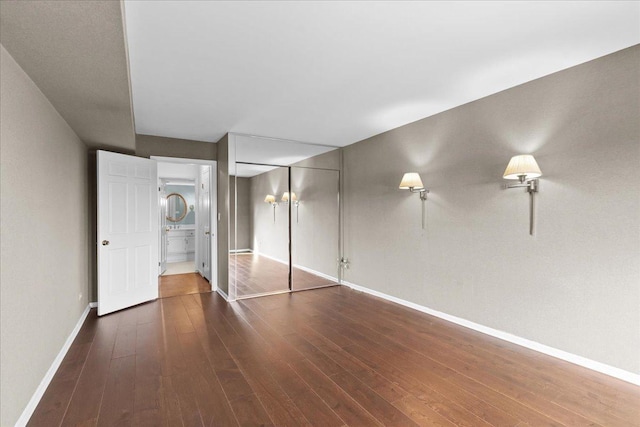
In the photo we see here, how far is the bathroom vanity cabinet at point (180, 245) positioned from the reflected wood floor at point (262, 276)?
397 centimetres

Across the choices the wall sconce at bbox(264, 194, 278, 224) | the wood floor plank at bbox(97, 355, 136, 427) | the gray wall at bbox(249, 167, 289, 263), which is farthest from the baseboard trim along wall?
the wood floor plank at bbox(97, 355, 136, 427)

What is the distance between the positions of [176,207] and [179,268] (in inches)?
84.5

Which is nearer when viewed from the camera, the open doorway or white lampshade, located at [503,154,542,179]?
white lampshade, located at [503,154,542,179]

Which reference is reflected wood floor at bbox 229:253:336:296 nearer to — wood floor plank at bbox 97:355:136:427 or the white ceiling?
wood floor plank at bbox 97:355:136:427

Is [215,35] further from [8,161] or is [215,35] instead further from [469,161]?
[469,161]

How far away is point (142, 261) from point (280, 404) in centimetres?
336

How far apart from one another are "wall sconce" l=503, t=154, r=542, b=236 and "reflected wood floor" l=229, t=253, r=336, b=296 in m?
3.49

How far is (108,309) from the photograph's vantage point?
4125mm

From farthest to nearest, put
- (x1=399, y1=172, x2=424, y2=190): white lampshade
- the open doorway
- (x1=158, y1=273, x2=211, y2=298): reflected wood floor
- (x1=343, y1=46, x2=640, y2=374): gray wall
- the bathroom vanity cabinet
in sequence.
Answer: the bathroom vanity cabinet
the open doorway
(x1=158, y1=273, x2=211, y2=298): reflected wood floor
(x1=399, y1=172, x2=424, y2=190): white lampshade
(x1=343, y1=46, x2=640, y2=374): gray wall

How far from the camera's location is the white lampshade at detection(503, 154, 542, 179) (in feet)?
9.38

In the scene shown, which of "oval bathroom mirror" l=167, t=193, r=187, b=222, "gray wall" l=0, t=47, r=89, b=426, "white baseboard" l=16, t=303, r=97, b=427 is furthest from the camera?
"oval bathroom mirror" l=167, t=193, r=187, b=222

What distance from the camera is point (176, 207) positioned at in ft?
29.6

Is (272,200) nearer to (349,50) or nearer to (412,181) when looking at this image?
(412,181)

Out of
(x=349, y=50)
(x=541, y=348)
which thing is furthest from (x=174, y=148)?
(x=541, y=348)
